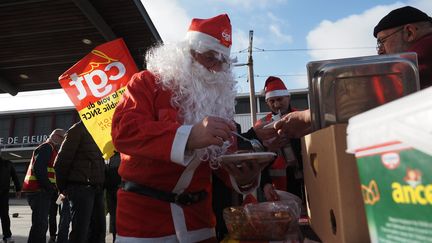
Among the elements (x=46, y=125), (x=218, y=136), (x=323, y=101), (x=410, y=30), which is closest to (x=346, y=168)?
(x=323, y=101)

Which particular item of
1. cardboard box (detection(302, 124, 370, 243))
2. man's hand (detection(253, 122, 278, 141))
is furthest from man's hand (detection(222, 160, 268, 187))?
cardboard box (detection(302, 124, 370, 243))

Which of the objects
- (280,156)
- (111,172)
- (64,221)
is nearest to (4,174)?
(64,221)

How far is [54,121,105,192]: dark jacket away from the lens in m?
4.06

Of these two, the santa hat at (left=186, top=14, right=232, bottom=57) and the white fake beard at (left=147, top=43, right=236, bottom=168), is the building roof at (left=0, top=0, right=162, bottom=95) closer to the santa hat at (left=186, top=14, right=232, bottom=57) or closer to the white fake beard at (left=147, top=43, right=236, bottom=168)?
the santa hat at (left=186, top=14, right=232, bottom=57)

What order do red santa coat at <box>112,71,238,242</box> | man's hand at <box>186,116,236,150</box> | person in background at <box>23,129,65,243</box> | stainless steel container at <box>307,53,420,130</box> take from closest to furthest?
stainless steel container at <box>307,53,420,130</box>, man's hand at <box>186,116,236,150</box>, red santa coat at <box>112,71,238,242</box>, person in background at <box>23,129,65,243</box>

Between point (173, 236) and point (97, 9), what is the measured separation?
324 cm

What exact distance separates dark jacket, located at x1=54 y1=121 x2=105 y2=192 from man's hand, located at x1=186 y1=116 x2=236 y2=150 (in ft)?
10.3

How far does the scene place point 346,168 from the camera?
0.88 metres

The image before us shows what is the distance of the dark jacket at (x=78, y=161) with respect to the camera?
13.3ft

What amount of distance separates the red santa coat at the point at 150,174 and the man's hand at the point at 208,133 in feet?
0.24

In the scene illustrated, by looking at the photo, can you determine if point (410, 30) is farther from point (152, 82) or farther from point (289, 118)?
point (152, 82)

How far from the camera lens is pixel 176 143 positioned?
1.34 m

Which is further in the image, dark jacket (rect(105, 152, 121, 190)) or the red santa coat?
dark jacket (rect(105, 152, 121, 190))

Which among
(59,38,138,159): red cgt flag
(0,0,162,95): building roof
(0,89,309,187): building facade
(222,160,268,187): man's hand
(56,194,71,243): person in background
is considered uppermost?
(0,89,309,187): building facade
